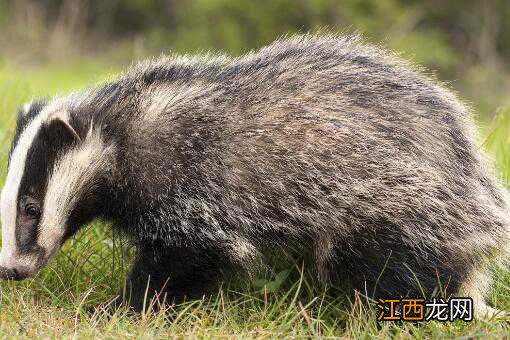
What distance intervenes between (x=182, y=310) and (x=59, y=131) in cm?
114

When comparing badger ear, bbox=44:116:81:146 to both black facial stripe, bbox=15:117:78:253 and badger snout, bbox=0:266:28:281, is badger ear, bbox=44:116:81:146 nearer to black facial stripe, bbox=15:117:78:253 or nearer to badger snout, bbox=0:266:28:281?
black facial stripe, bbox=15:117:78:253

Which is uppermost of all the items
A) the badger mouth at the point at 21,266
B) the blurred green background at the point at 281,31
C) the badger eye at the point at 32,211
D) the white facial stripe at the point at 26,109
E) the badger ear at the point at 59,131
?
the blurred green background at the point at 281,31

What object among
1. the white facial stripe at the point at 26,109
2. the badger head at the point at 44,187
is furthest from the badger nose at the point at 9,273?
the white facial stripe at the point at 26,109

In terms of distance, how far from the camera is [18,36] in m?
14.6

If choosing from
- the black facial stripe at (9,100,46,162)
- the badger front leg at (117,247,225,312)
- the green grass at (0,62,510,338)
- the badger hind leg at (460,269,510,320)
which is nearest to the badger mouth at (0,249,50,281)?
the green grass at (0,62,510,338)

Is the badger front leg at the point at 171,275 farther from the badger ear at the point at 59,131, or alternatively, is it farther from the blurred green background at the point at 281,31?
the blurred green background at the point at 281,31

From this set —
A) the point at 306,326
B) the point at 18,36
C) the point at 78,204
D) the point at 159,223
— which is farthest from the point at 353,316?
the point at 18,36

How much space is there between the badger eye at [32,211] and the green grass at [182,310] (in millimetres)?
490

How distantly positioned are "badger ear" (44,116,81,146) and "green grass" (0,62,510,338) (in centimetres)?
85

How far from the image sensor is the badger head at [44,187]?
3984mm

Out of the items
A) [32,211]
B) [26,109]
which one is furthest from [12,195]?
[26,109]

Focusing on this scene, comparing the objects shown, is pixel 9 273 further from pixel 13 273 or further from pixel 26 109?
pixel 26 109

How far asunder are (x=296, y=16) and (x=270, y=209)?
42.1 feet

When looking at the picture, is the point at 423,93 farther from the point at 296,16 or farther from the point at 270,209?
the point at 296,16
